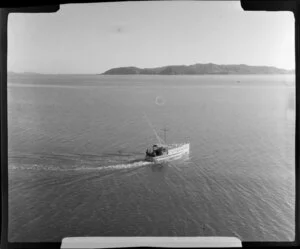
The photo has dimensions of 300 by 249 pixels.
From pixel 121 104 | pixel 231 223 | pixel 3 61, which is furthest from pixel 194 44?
pixel 3 61

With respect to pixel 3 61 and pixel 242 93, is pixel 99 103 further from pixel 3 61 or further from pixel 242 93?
pixel 3 61

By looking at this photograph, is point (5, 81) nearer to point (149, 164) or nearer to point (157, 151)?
point (149, 164)

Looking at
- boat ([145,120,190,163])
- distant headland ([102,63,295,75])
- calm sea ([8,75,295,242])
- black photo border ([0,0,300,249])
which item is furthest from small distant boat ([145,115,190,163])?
black photo border ([0,0,300,249])

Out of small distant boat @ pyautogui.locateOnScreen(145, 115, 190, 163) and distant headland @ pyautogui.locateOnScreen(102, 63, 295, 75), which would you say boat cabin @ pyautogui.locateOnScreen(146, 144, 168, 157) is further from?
distant headland @ pyautogui.locateOnScreen(102, 63, 295, 75)

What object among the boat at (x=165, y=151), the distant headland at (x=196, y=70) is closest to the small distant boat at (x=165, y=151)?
the boat at (x=165, y=151)

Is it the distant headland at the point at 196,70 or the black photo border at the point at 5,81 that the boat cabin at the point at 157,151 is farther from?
the black photo border at the point at 5,81

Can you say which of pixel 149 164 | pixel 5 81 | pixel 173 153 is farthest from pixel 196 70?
pixel 5 81
